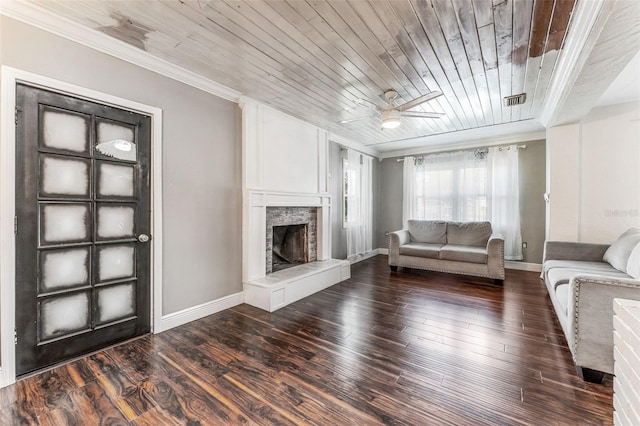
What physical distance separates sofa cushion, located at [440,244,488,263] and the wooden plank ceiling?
2.25 meters

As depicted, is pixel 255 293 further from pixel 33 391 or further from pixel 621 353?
pixel 621 353

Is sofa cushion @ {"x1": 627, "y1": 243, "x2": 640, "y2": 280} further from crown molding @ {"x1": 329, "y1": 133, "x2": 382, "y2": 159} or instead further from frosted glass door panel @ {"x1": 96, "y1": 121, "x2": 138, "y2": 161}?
frosted glass door panel @ {"x1": 96, "y1": 121, "x2": 138, "y2": 161}

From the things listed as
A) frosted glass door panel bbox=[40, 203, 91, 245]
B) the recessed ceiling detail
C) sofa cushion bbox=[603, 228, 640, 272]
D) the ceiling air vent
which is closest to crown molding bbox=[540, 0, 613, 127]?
the recessed ceiling detail

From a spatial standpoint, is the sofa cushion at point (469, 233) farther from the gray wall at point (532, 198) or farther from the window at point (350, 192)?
the window at point (350, 192)

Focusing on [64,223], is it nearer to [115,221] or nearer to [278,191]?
[115,221]

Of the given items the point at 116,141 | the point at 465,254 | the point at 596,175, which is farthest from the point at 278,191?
the point at 596,175

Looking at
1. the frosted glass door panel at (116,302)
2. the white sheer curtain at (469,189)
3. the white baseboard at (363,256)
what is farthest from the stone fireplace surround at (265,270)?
the white sheer curtain at (469,189)

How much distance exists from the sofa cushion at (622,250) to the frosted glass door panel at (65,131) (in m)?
5.23

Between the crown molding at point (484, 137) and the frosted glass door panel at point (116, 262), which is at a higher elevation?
the crown molding at point (484, 137)

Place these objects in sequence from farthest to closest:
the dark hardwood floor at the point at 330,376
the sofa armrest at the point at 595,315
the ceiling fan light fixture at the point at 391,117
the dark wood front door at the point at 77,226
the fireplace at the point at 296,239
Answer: the fireplace at the point at 296,239
the ceiling fan light fixture at the point at 391,117
the dark wood front door at the point at 77,226
the sofa armrest at the point at 595,315
the dark hardwood floor at the point at 330,376

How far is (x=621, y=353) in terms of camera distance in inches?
46.5

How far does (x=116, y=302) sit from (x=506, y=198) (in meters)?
6.07

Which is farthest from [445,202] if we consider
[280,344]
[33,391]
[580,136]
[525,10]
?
[33,391]

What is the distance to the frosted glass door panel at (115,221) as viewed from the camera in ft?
7.38
